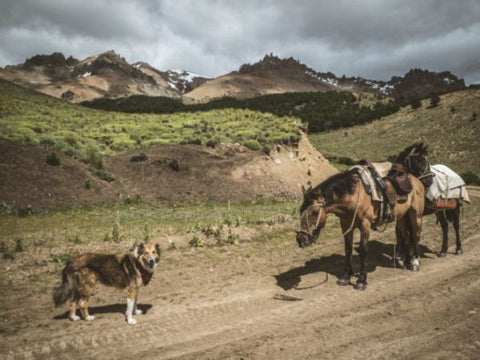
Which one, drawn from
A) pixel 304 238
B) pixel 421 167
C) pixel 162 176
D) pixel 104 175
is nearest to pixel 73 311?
pixel 304 238

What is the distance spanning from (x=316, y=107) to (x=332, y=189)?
8070 cm

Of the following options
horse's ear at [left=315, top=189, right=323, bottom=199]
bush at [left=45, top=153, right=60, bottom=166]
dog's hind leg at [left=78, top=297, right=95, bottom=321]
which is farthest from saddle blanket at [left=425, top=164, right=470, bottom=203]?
bush at [left=45, top=153, right=60, bottom=166]

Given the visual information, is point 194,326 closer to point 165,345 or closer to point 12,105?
point 165,345

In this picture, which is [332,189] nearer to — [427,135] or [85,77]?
[427,135]

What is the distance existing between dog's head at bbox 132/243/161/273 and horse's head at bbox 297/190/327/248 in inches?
115

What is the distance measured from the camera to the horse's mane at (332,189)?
6898 millimetres

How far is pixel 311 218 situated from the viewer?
6738mm

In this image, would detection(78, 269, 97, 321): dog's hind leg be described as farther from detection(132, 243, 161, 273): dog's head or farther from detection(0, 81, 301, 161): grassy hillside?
detection(0, 81, 301, 161): grassy hillside

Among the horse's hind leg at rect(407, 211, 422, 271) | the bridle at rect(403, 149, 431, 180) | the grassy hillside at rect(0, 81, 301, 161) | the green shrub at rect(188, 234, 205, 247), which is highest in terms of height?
the grassy hillside at rect(0, 81, 301, 161)

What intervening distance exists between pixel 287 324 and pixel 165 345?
2.10 m

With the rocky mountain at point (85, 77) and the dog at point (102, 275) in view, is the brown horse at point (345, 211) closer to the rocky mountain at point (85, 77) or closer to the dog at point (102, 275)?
the dog at point (102, 275)

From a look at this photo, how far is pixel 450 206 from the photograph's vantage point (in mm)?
10000

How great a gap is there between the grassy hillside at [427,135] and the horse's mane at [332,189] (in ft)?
126

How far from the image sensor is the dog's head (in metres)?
5.62
